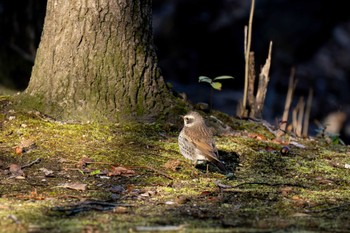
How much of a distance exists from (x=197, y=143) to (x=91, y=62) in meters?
1.31

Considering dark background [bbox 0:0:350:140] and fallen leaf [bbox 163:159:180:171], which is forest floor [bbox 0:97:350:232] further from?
dark background [bbox 0:0:350:140]

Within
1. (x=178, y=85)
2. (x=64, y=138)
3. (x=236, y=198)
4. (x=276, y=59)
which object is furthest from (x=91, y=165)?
(x=276, y=59)

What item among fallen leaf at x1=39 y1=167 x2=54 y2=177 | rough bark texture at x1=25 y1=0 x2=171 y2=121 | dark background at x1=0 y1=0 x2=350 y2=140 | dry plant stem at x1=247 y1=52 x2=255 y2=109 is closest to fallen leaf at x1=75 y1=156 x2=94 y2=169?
fallen leaf at x1=39 y1=167 x2=54 y2=177

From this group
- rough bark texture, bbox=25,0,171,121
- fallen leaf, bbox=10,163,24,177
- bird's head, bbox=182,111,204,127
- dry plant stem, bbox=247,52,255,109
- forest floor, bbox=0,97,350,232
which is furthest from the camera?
dry plant stem, bbox=247,52,255,109

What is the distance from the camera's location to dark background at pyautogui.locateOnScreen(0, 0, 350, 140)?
47.3ft

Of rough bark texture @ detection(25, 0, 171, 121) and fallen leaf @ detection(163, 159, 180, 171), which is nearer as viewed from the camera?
fallen leaf @ detection(163, 159, 180, 171)

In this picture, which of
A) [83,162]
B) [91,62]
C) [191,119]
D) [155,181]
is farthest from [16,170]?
[191,119]

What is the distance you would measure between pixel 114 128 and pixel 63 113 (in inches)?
19.3

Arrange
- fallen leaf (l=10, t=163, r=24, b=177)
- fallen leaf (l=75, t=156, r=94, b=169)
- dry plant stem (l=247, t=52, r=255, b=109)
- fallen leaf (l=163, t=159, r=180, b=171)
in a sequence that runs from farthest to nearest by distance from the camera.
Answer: dry plant stem (l=247, t=52, r=255, b=109), fallen leaf (l=163, t=159, r=180, b=171), fallen leaf (l=75, t=156, r=94, b=169), fallen leaf (l=10, t=163, r=24, b=177)

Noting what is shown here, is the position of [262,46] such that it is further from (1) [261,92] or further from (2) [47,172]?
(2) [47,172]

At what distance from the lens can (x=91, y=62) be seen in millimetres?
5930

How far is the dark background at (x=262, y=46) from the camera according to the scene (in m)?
14.4

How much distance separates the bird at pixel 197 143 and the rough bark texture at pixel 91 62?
2.10 ft

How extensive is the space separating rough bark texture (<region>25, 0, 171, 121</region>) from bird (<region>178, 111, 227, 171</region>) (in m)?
0.64
